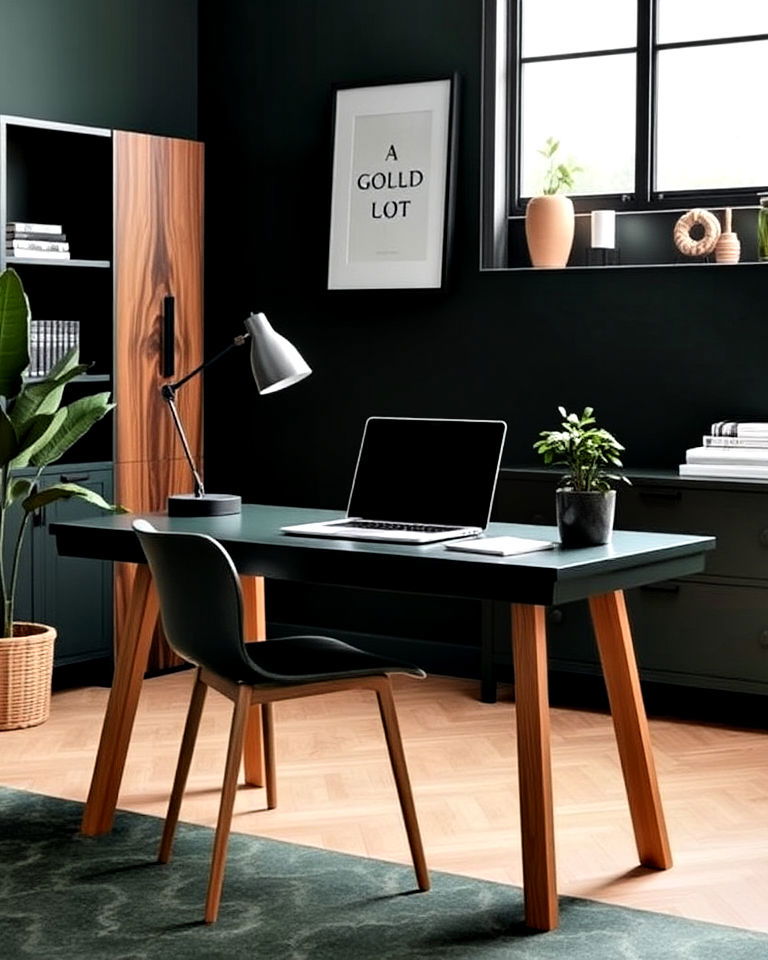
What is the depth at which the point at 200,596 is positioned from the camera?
3.60 metres

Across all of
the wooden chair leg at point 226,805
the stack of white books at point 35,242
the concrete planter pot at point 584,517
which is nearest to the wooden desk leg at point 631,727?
the concrete planter pot at point 584,517

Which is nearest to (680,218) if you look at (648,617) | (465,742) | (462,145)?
(462,145)

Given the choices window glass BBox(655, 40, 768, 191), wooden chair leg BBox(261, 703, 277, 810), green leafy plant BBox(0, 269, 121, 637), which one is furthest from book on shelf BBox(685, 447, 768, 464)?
green leafy plant BBox(0, 269, 121, 637)

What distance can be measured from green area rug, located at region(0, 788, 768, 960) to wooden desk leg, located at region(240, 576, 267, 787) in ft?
1.76

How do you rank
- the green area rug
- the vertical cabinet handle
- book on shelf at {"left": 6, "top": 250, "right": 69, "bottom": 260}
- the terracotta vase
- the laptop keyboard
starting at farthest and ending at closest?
the vertical cabinet handle, the terracotta vase, book on shelf at {"left": 6, "top": 250, "right": 69, "bottom": 260}, the laptop keyboard, the green area rug

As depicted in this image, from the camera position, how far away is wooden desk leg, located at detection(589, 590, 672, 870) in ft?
12.8

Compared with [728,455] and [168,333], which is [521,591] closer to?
[728,455]

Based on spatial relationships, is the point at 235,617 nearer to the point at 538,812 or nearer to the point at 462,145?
the point at 538,812

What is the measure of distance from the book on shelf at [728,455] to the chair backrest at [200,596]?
7.55 feet

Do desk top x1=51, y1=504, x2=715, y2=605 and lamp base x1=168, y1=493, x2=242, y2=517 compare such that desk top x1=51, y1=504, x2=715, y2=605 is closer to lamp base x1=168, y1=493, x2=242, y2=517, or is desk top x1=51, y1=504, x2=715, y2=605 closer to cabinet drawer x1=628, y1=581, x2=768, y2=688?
lamp base x1=168, y1=493, x2=242, y2=517

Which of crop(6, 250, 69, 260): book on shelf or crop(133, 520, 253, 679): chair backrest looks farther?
crop(6, 250, 69, 260): book on shelf

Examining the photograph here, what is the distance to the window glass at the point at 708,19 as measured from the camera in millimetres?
5781

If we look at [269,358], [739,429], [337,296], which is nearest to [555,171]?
[337,296]

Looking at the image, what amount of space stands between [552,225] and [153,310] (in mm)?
1552
